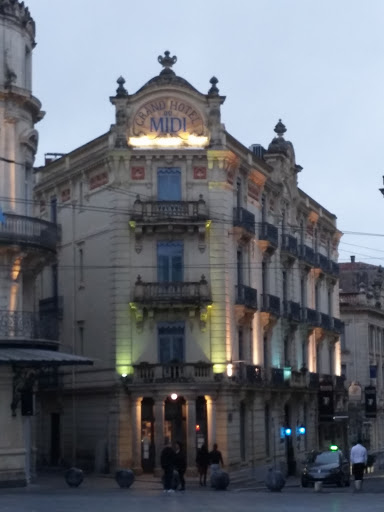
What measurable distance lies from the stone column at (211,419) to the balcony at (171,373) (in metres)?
0.91

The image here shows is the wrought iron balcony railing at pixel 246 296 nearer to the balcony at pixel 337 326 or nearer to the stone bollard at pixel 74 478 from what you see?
the stone bollard at pixel 74 478

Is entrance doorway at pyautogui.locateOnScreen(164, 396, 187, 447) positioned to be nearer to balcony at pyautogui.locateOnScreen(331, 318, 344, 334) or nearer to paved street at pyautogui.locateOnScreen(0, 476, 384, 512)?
paved street at pyautogui.locateOnScreen(0, 476, 384, 512)

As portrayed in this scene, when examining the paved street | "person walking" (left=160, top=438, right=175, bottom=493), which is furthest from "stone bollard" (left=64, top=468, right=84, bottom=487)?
"person walking" (left=160, top=438, right=175, bottom=493)

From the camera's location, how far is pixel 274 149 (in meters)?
62.2

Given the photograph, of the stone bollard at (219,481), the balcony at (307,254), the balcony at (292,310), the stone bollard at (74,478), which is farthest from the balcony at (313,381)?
the stone bollard at (74,478)

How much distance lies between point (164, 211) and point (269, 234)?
899 cm

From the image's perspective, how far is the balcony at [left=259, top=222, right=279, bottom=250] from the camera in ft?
189

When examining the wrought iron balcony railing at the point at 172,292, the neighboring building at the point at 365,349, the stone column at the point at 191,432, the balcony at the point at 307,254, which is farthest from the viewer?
the neighboring building at the point at 365,349

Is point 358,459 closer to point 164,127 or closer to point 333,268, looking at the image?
point 164,127

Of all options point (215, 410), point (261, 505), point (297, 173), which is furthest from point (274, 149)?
point (261, 505)

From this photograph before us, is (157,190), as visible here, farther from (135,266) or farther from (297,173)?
(297,173)

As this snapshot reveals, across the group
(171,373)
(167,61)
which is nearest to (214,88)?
(167,61)

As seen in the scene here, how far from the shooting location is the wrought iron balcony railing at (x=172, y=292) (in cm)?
5088

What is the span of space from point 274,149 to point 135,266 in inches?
549
